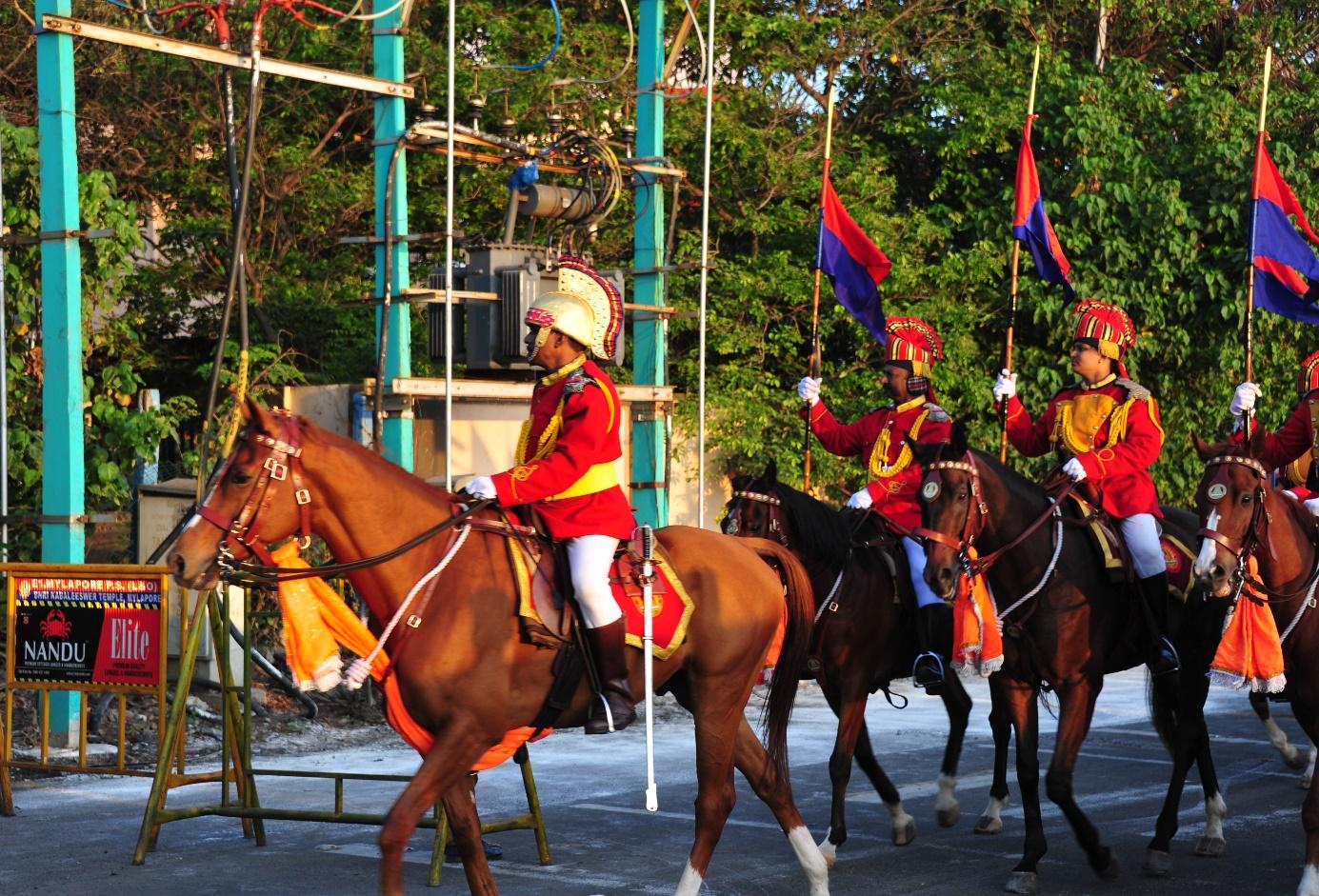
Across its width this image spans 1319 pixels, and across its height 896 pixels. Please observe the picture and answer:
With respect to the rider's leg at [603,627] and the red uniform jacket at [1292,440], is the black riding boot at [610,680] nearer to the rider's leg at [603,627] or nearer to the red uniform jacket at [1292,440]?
the rider's leg at [603,627]

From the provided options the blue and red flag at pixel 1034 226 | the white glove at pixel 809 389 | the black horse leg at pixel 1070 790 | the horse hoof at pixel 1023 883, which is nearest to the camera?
the horse hoof at pixel 1023 883

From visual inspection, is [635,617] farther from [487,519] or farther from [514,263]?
[514,263]

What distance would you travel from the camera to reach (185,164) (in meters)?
18.1

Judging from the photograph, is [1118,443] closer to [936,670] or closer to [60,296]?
[936,670]

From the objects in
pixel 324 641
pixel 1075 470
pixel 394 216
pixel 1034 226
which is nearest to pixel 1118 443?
pixel 1075 470

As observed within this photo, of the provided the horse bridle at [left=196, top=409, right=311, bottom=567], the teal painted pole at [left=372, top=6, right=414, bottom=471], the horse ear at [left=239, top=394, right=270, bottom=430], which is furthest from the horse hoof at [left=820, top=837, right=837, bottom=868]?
the teal painted pole at [left=372, top=6, right=414, bottom=471]

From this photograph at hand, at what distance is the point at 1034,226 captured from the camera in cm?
1222

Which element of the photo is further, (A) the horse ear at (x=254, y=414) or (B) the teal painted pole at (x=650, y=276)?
(B) the teal painted pole at (x=650, y=276)

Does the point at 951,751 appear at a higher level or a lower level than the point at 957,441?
lower

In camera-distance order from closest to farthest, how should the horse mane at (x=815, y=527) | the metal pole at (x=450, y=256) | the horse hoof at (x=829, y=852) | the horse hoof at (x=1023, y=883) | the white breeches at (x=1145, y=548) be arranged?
the horse hoof at (x=1023, y=883), the horse hoof at (x=829, y=852), the white breeches at (x=1145, y=548), the horse mane at (x=815, y=527), the metal pole at (x=450, y=256)

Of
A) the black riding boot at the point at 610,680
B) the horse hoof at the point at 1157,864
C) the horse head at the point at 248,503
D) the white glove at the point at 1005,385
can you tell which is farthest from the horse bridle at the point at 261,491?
the white glove at the point at 1005,385

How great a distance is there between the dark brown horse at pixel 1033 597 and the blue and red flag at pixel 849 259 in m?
3.98

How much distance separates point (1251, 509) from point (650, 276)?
25.7 feet

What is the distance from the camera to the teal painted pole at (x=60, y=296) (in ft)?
34.6
